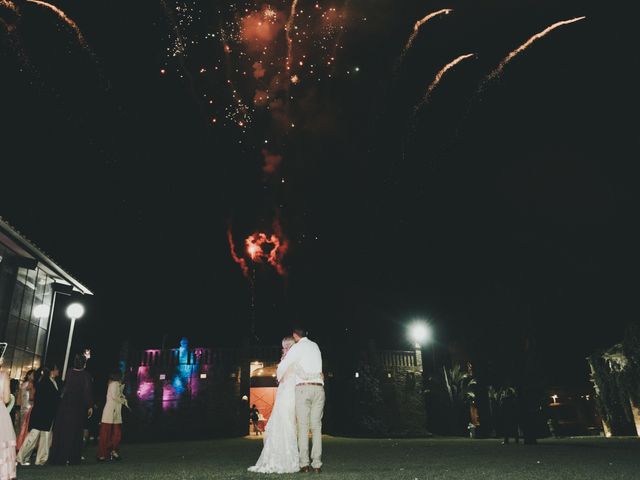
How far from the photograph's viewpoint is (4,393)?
6129mm

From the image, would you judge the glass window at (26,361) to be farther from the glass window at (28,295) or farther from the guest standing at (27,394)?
the guest standing at (27,394)

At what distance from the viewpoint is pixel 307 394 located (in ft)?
22.4

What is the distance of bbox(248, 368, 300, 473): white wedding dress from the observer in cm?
670

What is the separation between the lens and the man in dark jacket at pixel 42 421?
9673mm

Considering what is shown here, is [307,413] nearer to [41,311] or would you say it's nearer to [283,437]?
[283,437]

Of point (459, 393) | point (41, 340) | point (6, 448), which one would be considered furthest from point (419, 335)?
point (6, 448)

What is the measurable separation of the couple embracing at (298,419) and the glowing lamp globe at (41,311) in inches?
625

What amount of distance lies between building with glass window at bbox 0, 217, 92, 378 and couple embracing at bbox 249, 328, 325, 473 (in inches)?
450

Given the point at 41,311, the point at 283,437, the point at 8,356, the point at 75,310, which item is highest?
the point at 41,311

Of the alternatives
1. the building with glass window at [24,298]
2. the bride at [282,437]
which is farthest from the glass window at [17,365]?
the bride at [282,437]

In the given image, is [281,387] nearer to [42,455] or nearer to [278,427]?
[278,427]

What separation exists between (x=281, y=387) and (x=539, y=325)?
28993 mm

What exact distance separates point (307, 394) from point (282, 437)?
76cm

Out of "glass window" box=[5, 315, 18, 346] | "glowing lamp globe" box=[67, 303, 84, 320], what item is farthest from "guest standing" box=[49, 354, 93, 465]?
"glass window" box=[5, 315, 18, 346]
